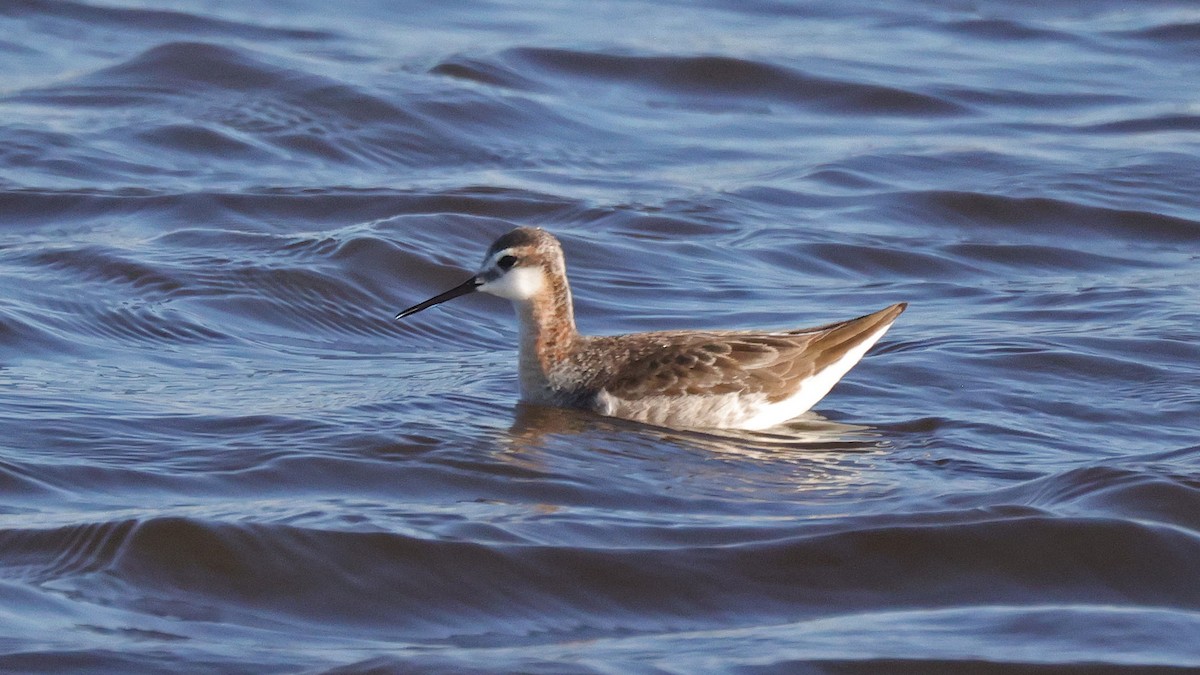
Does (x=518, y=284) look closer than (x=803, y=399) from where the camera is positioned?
No

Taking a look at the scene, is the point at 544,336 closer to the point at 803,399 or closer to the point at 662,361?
the point at 662,361

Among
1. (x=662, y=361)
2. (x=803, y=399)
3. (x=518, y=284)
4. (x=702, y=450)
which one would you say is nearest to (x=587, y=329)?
(x=518, y=284)

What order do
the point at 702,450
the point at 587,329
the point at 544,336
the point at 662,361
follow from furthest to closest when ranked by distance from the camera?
the point at 587,329 < the point at 544,336 < the point at 662,361 < the point at 702,450

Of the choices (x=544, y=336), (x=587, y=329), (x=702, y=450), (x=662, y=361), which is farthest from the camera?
(x=587, y=329)

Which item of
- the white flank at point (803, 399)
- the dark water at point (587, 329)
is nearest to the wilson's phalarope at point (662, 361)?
the white flank at point (803, 399)

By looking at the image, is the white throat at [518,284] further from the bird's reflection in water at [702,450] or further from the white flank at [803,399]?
the white flank at [803,399]

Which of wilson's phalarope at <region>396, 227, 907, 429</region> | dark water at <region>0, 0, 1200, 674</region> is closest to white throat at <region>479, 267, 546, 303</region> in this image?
wilson's phalarope at <region>396, 227, 907, 429</region>
